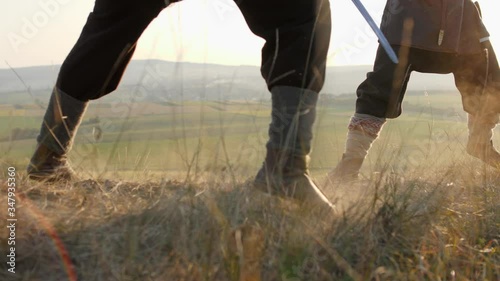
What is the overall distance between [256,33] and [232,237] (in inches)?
32.6

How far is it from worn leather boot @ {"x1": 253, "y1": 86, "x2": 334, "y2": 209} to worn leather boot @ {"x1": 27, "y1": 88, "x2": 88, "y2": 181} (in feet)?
2.69

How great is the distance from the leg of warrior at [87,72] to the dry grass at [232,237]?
1.00 ft

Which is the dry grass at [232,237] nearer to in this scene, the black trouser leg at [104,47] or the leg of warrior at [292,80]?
the leg of warrior at [292,80]

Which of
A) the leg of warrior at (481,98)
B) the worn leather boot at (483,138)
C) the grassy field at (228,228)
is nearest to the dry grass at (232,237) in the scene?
the grassy field at (228,228)

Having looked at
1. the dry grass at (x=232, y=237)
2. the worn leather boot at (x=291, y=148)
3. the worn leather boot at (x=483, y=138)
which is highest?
the worn leather boot at (x=291, y=148)

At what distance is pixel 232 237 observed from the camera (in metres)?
1.70

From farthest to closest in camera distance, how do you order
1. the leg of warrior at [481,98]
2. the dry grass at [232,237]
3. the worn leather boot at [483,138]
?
the worn leather boot at [483,138] → the leg of warrior at [481,98] → the dry grass at [232,237]

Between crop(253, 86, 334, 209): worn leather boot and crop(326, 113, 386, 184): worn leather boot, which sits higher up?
crop(253, 86, 334, 209): worn leather boot

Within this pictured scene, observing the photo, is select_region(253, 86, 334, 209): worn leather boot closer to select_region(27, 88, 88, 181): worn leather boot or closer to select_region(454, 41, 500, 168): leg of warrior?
select_region(27, 88, 88, 181): worn leather boot

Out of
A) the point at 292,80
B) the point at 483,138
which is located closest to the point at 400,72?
the point at 483,138

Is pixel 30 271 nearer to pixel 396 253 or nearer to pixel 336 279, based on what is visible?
pixel 336 279

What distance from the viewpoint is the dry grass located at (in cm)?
166

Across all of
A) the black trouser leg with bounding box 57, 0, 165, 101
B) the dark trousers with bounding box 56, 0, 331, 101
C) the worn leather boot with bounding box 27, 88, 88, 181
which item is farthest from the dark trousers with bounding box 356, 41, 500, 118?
the worn leather boot with bounding box 27, 88, 88, 181

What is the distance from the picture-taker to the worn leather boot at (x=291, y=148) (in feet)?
6.87
